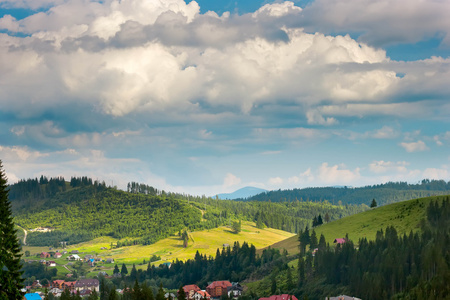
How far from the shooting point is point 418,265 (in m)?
156

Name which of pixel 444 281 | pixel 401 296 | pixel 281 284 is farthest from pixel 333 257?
pixel 444 281

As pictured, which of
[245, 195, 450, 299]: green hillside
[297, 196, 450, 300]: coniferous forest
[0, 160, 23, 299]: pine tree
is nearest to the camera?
[0, 160, 23, 299]: pine tree

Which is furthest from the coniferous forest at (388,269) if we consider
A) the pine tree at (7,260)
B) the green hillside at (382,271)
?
the pine tree at (7,260)

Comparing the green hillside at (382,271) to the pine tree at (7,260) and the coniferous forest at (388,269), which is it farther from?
the pine tree at (7,260)

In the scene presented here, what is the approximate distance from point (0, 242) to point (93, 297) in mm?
96059

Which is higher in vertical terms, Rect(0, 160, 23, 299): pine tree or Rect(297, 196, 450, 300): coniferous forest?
Rect(0, 160, 23, 299): pine tree

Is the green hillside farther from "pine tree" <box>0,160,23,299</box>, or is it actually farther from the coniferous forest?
"pine tree" <box>0,160,23,299</box>

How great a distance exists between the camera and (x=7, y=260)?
2598 inches

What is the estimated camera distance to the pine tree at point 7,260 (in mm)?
64812

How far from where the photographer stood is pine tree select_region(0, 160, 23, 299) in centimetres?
6481

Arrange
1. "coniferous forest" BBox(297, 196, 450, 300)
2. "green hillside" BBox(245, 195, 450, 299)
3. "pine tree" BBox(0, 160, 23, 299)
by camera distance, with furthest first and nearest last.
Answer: "green hillside" BBox(245, 195, 450, 299)
"coniferous forest" BBox(297, 196, 450, 300)
"pine tree" BBox(0, 160, 23, 299)

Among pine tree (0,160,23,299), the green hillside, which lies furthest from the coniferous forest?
pine tree (0,160,23,299)

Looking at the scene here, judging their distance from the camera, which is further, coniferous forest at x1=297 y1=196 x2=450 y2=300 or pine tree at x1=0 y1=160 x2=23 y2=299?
coniferous forest at x1=297 y1=196 x2=450 y2=300

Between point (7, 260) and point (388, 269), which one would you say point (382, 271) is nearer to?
point (388, 269)
